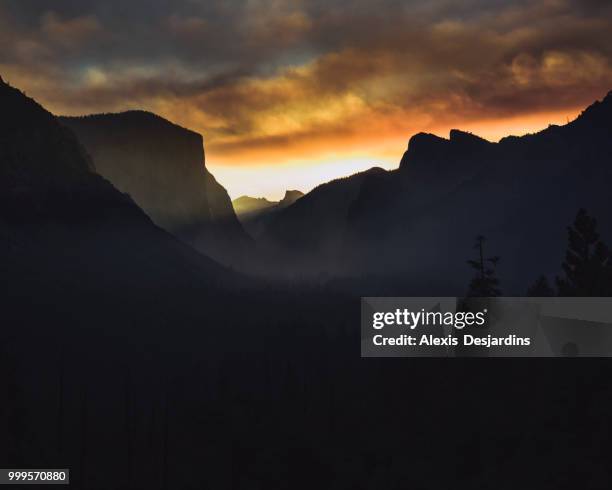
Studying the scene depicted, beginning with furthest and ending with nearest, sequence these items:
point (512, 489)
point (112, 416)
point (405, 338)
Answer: point (112, 416)
point (405, 338)
point (512, 489)

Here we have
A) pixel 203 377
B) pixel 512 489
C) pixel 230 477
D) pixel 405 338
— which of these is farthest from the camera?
pixel 203 377

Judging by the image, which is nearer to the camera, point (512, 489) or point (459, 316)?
point (512, 489)

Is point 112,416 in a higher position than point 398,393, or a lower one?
lower

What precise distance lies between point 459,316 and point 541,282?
86.1ft

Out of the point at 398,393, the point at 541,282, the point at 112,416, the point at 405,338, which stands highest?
the point at 541,282

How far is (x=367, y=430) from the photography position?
74438mm

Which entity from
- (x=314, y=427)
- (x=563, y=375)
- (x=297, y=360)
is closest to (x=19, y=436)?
(x=314, y=427)

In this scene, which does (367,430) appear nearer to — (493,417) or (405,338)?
(405,338)
